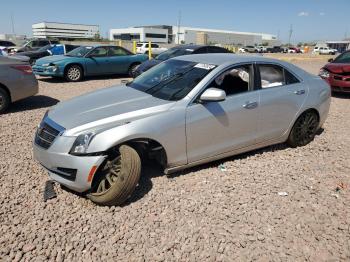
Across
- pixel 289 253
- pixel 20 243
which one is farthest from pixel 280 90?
pixel 20 243

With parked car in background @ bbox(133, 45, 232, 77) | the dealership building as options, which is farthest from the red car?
the dealership building

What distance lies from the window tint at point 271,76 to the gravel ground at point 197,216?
111 centimetres

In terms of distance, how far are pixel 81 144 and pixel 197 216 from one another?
4.63 ft

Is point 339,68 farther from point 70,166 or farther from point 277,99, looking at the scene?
point 70,166

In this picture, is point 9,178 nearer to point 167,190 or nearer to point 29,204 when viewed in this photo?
point 29,204

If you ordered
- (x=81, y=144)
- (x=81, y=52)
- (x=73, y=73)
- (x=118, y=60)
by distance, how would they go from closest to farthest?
1. (x=81, y=144)
2. (x=73, y=73)
3. (x=81, y=52)
4. (x=118, y=60)

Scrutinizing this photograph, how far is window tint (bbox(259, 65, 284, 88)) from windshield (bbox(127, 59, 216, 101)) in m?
0.83

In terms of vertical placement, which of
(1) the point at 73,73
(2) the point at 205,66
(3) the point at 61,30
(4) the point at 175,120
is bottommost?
(1) the point at 73,73

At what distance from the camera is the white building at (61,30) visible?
96625 millimetres

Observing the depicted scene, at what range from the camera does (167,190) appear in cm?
370

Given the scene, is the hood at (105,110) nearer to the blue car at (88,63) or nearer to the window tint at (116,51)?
the blue car at (88,63)

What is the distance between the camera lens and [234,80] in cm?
418

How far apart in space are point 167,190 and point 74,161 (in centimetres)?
115

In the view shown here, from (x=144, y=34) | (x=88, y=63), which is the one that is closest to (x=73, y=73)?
(x=88, y=63)
